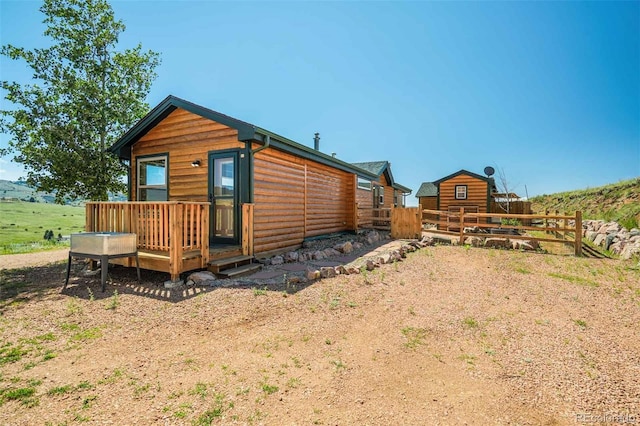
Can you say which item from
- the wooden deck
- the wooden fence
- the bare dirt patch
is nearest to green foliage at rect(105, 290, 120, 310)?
the bare dirt patch

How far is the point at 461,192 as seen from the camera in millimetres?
19938

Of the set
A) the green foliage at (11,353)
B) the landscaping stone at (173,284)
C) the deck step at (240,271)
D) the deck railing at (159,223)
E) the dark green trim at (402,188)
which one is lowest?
the green foliage at (11,353)

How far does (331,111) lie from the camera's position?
45.1 feet

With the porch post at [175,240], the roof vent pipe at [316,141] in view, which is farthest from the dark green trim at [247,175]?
the roof vent pipe at [316,141]

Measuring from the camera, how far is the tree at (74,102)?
834 cm

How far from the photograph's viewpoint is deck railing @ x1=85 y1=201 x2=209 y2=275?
539cm

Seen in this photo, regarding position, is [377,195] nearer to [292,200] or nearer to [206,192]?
[292,200]

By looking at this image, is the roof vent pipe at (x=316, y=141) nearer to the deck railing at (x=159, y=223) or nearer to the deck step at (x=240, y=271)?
the deck step at (x=240, y=271)

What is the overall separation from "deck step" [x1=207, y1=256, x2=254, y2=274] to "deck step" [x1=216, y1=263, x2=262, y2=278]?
90 millimetres

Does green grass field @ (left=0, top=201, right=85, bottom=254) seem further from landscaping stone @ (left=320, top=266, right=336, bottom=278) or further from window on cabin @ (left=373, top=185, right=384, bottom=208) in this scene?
window on cabin @ (left=373, top=185, right=384, bottom=208)

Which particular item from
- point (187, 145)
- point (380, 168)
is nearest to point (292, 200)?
point (187, 145)

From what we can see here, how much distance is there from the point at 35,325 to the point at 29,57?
30.5 feet

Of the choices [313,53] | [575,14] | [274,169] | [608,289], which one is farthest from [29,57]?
[575,14]

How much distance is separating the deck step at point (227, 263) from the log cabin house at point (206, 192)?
0.02 meters
